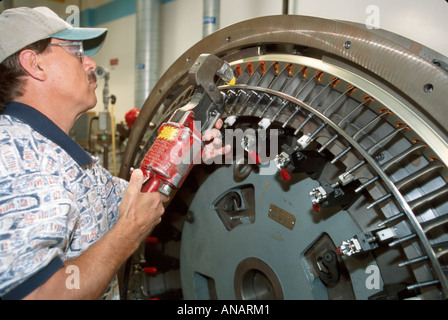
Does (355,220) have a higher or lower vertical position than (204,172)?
lower

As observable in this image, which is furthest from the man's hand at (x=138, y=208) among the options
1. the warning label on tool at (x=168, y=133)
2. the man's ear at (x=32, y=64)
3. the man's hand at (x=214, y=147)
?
the man's ear at (x=32, y=64)

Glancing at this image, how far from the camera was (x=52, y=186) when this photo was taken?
75 centimetres

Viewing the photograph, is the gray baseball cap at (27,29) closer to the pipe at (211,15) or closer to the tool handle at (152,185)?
the tool handle at (152,185)

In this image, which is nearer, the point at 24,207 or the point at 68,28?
the point at 24,207

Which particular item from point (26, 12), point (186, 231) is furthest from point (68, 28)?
point (186, 231)

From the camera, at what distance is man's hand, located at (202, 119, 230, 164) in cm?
104

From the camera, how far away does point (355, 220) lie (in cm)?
83

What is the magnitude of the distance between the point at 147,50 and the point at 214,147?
1673 mm

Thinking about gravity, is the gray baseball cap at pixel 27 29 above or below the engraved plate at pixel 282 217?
above

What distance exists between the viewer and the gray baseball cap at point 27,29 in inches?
34.8

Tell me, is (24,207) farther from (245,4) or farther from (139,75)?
(139,75)

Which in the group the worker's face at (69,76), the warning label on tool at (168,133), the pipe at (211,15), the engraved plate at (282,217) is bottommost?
the engraved plate at (282,217)

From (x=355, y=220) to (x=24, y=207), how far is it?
69 centimetres

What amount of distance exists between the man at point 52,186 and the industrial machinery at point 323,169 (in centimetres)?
23
